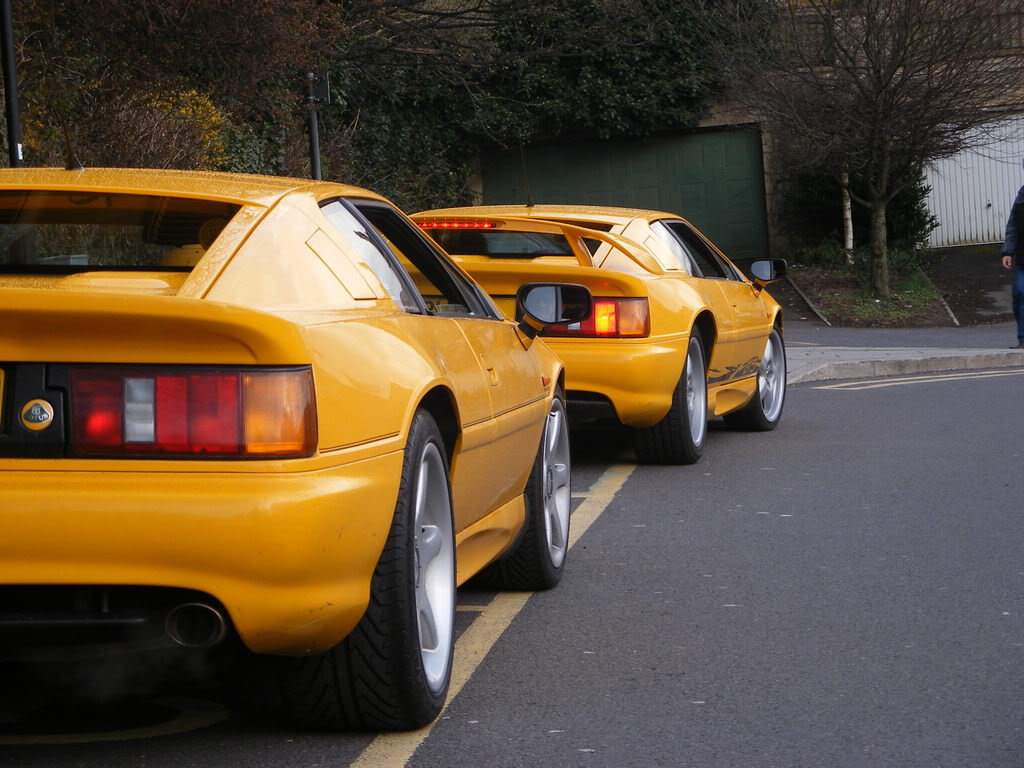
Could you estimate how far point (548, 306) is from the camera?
5500 millimetres

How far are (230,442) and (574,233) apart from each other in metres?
5.07

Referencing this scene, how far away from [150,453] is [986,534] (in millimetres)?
4405

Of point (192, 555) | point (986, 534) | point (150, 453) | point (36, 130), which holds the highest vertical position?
point (36, 130)

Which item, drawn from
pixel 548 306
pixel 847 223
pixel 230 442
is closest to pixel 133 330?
pixel 230 442

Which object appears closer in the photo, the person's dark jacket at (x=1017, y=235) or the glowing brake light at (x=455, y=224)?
the glowing brake light at (x=455, y=224)

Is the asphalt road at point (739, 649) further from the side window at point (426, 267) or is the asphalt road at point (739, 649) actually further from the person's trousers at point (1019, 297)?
the person's trousers at point (1019, 297)

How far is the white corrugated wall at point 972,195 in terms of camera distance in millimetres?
29516

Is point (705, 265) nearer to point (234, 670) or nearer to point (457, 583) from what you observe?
point (457, 583)

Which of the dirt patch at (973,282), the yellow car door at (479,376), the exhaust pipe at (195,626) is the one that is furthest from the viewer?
the dirt patch at (973,282)

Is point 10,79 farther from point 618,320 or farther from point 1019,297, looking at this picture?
point 1019,297

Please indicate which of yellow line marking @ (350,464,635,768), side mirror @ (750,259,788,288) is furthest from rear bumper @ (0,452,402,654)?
side mirror @ (750,259,788,288)

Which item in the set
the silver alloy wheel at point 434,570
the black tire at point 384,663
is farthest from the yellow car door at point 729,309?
the black tire at point 384,663

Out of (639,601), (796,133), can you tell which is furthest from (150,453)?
(796,133)

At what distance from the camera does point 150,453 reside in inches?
126
